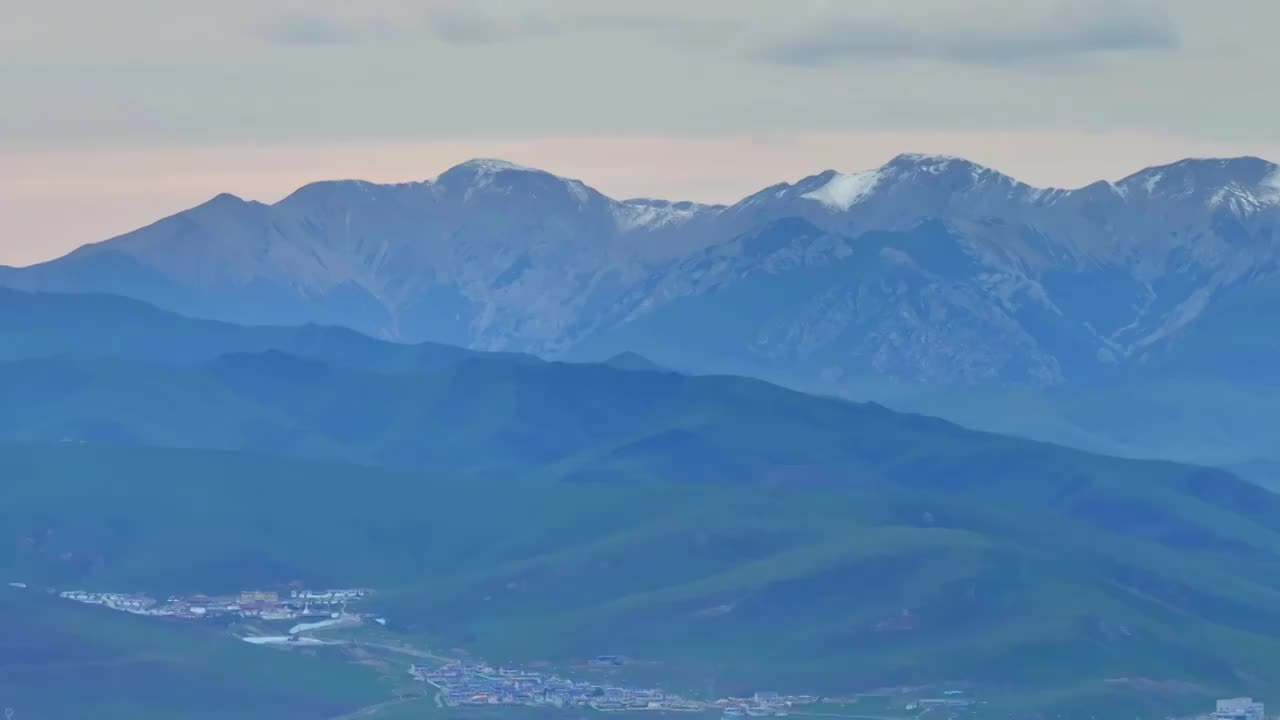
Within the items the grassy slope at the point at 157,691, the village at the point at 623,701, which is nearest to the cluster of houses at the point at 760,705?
the village at the point at 623,701

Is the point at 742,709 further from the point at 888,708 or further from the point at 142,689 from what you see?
the point at 142,689

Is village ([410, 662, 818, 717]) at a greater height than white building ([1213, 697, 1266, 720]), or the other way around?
village ([410, 662, 818, 717])

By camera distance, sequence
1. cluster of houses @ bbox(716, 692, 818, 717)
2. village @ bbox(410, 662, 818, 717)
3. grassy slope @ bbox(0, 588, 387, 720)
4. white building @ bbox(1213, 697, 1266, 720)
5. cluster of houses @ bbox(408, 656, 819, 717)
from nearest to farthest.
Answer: grassy slope @ bbox(0, 588, 387, 720), cluster of houses @ bbox(716, 692, 818, 717), white building @ bbox(1213, 697, 1266, 720), cluster of houses @ bbox(408, 656, 819, 717), village @ bbox(410, 662, 818, 717)

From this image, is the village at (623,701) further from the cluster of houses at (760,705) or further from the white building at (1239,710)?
the white building at (1239,710)

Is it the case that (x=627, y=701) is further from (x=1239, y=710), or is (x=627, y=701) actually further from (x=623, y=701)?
(x=1239, y=710)

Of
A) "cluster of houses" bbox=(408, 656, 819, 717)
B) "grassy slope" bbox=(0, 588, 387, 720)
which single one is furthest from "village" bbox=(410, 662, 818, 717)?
"grassy slope" bbox=(0, 588, 387, 720)

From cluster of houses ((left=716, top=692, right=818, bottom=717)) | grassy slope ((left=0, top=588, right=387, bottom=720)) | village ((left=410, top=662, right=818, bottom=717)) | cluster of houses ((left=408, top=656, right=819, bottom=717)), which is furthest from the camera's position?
village ((left=410, top=662, right=818, bottom=717))

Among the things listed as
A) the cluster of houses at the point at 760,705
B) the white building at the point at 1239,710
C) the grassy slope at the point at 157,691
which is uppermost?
the grassy slope at the point at 157,691

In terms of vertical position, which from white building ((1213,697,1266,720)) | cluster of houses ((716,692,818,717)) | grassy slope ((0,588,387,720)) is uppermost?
grassy slope ((0,588,387,720))

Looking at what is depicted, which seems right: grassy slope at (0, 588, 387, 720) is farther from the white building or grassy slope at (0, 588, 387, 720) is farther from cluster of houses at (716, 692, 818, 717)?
the white building
